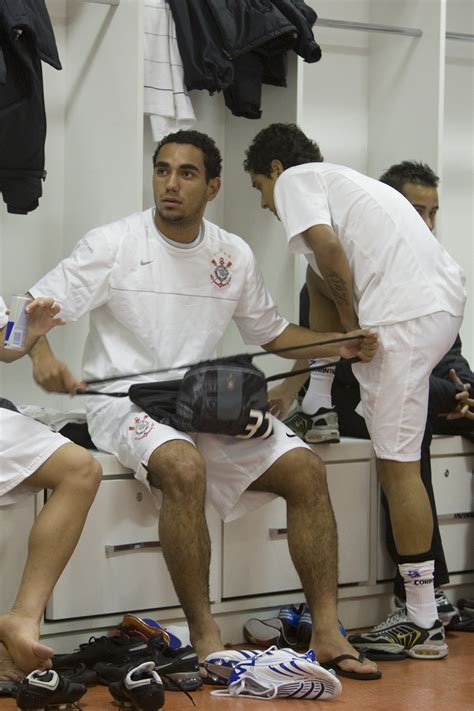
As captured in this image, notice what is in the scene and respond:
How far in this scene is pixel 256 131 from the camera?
156 inches

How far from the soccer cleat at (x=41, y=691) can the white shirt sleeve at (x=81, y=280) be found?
1.04 m

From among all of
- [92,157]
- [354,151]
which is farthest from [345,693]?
[354,151]

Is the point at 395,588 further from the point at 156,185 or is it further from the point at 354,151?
the point at 354,151

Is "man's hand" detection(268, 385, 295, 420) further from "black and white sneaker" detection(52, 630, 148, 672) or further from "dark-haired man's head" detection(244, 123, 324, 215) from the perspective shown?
"black and white sneaker" detection(52, 630, 148, 672)

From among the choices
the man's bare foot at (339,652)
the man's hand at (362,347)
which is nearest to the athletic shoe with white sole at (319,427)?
the man's hand at (362,347)

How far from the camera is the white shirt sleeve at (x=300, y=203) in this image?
3131mm

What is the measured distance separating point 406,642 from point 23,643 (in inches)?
43.7

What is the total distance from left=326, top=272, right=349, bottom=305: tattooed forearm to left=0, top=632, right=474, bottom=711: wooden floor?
971 millimetres

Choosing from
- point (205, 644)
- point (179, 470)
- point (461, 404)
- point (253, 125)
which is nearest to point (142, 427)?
point (179, 470)

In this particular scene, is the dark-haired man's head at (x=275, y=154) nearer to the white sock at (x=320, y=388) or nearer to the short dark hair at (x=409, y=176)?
the short dark hair at (x=409, y=176)

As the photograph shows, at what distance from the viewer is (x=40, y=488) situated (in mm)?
2791

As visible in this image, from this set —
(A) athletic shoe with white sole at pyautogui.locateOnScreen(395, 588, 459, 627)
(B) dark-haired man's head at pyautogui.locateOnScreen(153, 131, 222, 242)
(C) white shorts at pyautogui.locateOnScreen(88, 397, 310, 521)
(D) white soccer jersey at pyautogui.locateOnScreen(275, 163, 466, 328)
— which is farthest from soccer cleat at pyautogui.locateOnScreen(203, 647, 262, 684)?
(B) dark-haired man's head at pyautogui.locateOnScreen(153, 131, 222, 242)

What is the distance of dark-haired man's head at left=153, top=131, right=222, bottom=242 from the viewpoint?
3258mm

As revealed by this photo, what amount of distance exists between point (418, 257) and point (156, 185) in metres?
0.76
